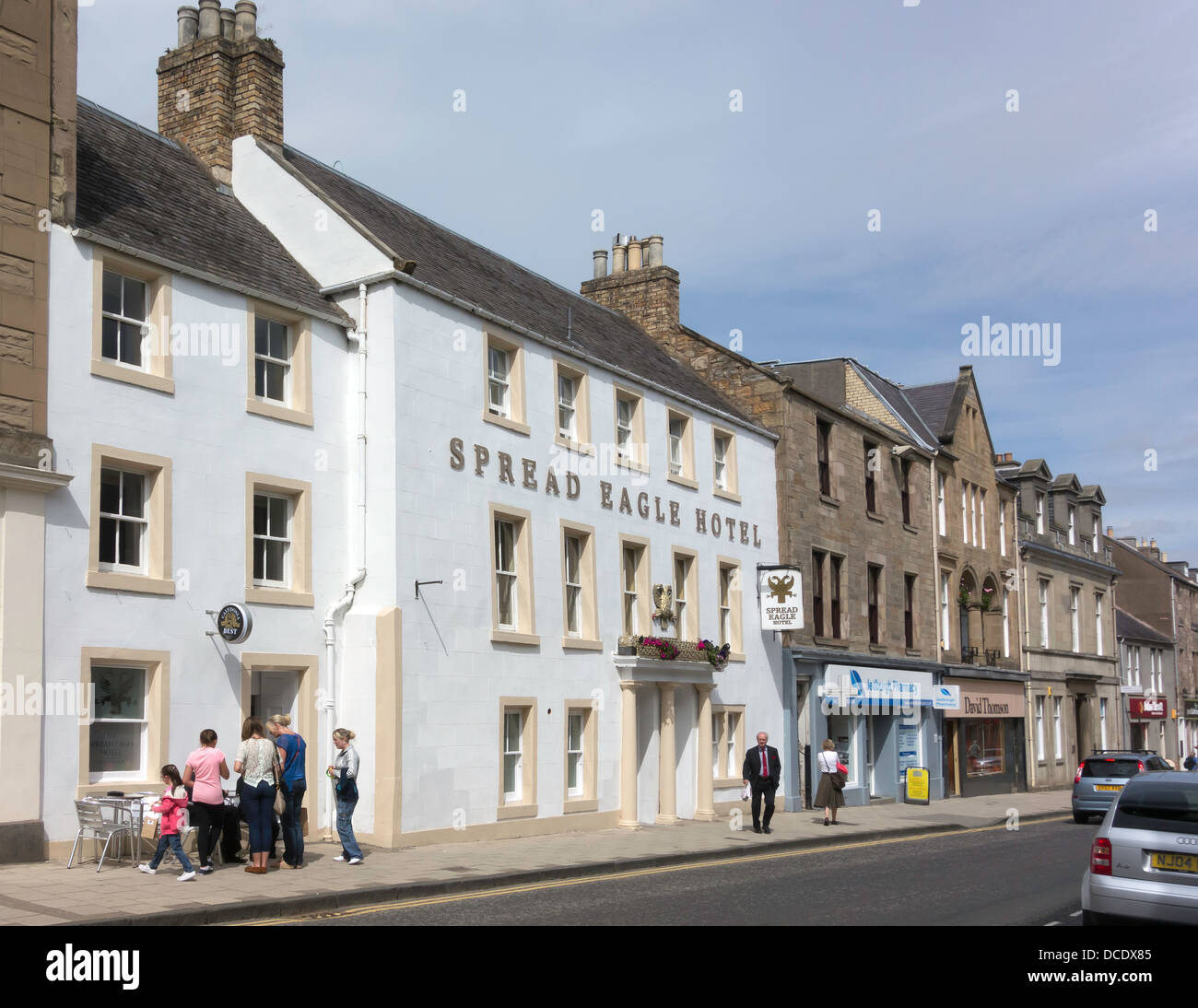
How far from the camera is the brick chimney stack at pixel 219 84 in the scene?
21703 millimetres

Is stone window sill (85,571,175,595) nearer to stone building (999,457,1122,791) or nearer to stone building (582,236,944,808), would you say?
stone building (582,236,944,808)

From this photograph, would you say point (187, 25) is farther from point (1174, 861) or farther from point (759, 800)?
point (1174, 861)

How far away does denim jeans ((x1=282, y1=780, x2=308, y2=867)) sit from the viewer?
15.0 metres

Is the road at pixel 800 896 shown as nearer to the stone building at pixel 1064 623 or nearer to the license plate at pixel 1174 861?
the license plate at pixel 1174 861

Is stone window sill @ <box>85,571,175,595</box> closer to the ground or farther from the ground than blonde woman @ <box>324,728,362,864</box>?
farther from the ground

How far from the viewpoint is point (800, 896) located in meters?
13.8

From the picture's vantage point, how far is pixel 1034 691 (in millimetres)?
44625

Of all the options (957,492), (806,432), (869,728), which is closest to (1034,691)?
(957,492)

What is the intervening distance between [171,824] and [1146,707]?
2024 inches

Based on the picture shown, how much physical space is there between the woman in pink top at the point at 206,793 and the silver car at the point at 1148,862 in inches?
362

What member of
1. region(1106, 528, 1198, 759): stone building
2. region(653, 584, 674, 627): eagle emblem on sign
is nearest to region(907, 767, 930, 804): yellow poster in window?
region(653, 584, 674, 627): eagle emblem on sign

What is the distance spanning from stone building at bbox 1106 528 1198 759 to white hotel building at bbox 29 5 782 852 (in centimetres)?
4443
